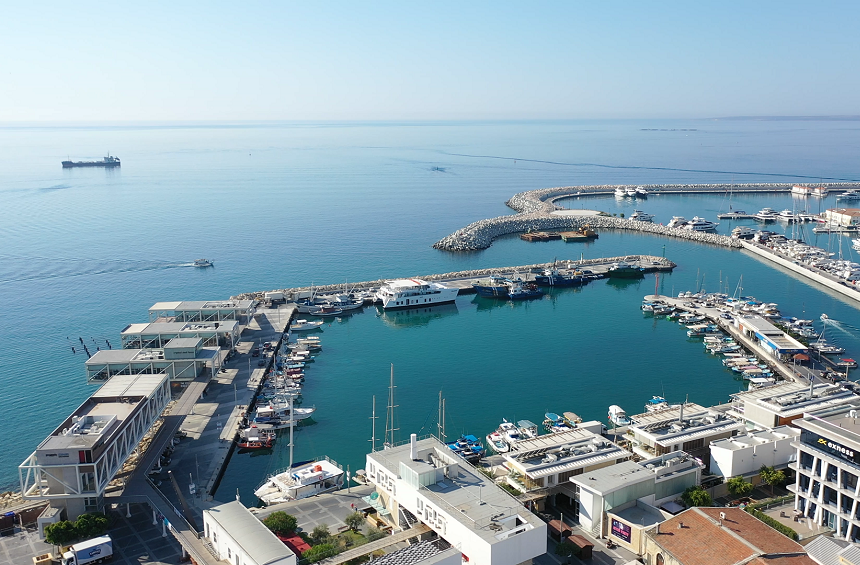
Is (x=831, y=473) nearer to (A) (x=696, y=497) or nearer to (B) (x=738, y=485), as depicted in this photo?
(B) (x=738, y=485)

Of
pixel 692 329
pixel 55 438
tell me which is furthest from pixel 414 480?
pixel 692 329

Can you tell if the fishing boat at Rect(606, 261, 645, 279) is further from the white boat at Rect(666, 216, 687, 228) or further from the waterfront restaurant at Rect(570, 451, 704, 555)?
the waterfront restaurant at Rect(570, 451, 704, 555)

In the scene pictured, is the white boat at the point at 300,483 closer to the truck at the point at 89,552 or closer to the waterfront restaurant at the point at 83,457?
the waterfront restaurant at the point at 83,457

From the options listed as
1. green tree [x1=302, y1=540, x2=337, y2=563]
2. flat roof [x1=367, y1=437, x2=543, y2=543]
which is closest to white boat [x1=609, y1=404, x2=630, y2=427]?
flat roof [x1=367, y1=437, x2=543, y2=543]

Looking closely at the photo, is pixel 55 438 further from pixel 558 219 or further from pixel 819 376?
pixel 558 219

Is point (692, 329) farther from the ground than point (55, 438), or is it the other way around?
point (55, 438)

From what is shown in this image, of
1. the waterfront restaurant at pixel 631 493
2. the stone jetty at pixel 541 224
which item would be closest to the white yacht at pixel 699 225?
the stone jetty at pixel 541 224
